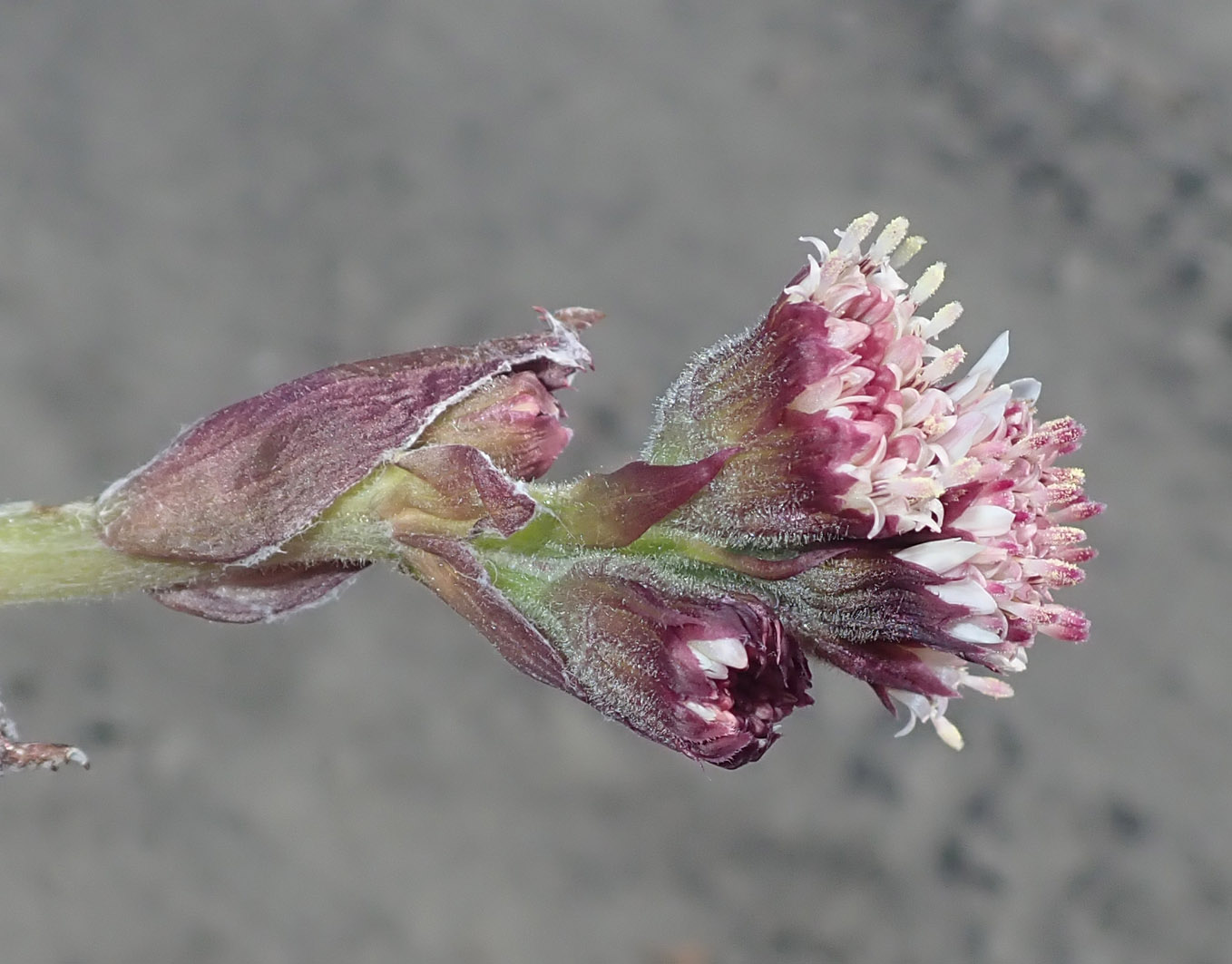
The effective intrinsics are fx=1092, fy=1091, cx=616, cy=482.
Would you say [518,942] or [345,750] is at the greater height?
[345,750]

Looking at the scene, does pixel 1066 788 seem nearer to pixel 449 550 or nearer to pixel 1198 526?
pixel 1198 526

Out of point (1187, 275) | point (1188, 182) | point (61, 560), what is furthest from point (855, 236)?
point (1188, 182)

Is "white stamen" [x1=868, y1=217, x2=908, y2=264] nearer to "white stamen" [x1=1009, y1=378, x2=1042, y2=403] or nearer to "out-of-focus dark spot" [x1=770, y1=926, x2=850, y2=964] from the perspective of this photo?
"white stamen" [x1=1009, y1=378, x2=1042, y2=403]

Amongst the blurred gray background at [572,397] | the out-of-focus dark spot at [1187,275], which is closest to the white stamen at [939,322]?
the blurred gray background at [572,397]

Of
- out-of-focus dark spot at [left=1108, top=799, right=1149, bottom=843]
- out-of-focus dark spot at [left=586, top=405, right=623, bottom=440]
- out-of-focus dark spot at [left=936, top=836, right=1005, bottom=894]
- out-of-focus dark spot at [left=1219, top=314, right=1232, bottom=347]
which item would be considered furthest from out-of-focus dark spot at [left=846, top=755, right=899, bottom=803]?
out-of-focus dark spot at [left=1219, top=314, right=1232, bottom=347]

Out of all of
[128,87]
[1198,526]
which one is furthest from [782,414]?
[1198,526]

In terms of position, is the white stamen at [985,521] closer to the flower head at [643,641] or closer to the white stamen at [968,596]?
the white stamen at [968,596]
